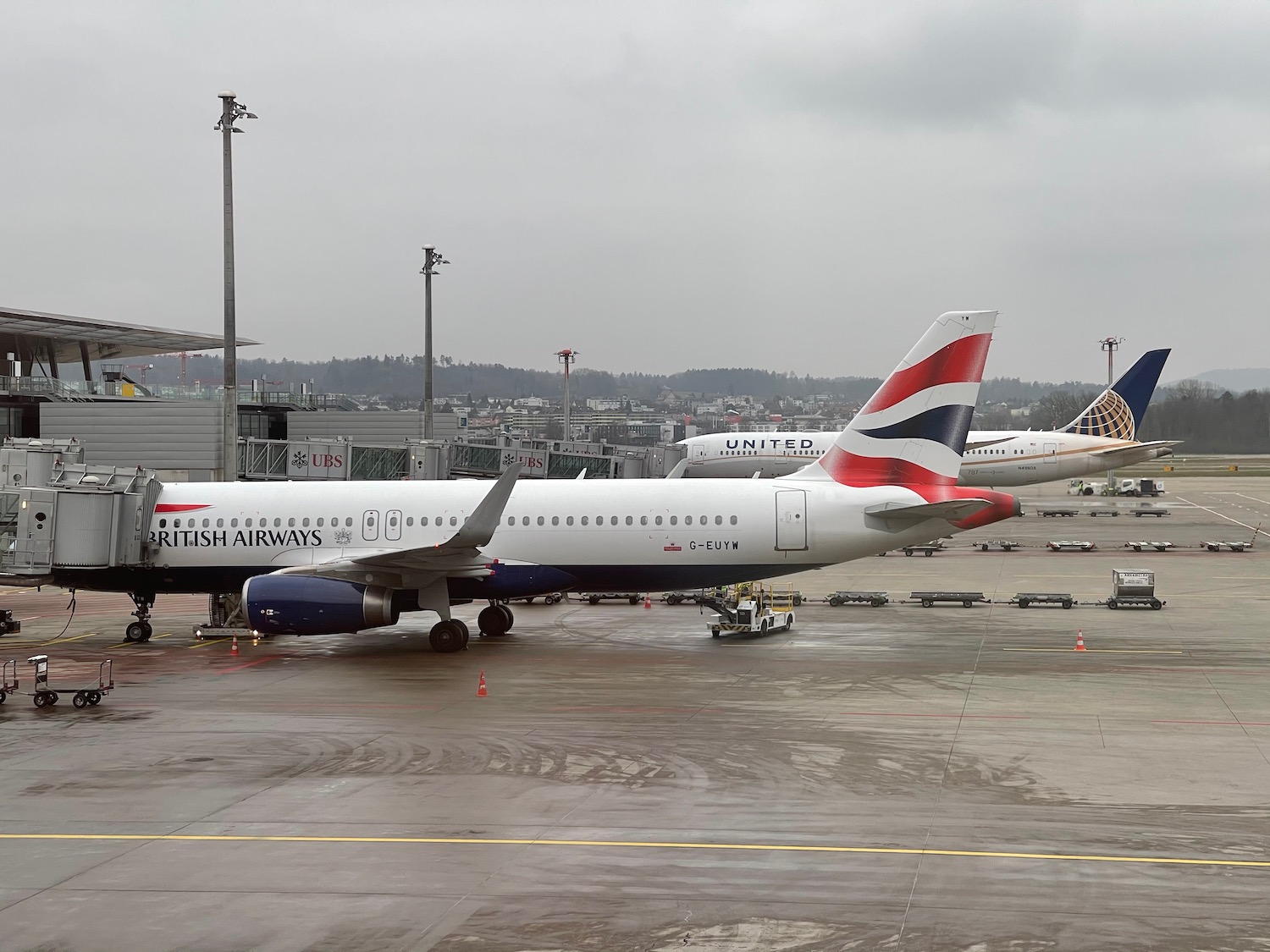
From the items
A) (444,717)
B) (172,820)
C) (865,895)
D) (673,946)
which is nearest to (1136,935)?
(865,895)

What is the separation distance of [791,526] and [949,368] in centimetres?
532

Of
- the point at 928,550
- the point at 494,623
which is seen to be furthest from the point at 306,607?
the point at 928,550

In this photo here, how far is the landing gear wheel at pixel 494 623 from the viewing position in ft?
100

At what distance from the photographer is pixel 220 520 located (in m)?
30.1

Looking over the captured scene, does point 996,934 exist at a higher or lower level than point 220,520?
lower

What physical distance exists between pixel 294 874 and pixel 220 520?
1885cm

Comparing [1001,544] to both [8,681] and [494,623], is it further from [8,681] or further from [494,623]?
[8,681]

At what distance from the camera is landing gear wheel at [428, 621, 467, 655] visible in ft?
91.4

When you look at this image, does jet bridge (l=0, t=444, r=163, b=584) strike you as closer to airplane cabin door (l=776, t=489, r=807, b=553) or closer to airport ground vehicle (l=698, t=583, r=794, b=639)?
airport ground vehicle (l=698, t=583, r=794, b=639)

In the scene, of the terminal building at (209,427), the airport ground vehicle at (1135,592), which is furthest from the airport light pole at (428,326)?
the airport ground vehicle at (1135,592)

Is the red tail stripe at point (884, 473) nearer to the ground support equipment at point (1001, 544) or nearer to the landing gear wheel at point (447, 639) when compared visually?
the landing gear wheel at point (447, 639)

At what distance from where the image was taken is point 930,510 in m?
27.5

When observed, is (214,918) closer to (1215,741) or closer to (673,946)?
(673,946)

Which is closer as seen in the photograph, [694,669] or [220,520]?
[694,669]
